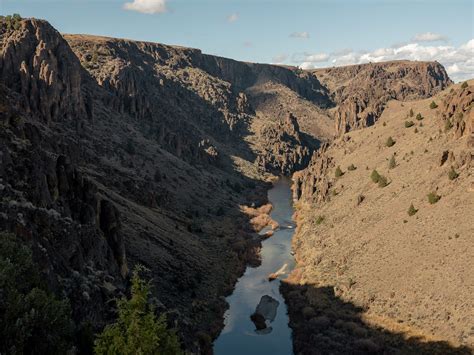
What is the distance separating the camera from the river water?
5103 centimetres

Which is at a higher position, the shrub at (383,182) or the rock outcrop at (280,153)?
the shrub at (383,182)

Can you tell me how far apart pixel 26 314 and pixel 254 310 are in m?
42.3

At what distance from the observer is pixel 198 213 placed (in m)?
97.6

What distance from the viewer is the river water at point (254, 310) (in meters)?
51.0

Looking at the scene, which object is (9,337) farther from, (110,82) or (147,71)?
(147,71)

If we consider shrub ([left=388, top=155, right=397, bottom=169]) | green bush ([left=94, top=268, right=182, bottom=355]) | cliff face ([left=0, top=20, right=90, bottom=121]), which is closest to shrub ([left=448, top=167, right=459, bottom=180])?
shrub ([left=388, top=155, right=397, bottom=169])

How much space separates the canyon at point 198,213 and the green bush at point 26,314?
2984 mm

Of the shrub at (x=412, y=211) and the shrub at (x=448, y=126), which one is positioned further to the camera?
the shrub at (x=448, y=126)

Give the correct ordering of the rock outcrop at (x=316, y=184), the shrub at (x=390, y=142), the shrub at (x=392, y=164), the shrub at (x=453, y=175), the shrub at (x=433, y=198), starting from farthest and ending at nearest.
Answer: the rock outcrop at (x=316, y=184)
the shrub at (x=390, y=142)
the shrub at (x=392, y=164)
the shrub at (x=453, y=175)
the shrub at (x=433, y=198)

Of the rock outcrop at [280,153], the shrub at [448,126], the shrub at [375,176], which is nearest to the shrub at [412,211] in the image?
the shrub at [375,176]

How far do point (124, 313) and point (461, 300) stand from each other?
3730 cm

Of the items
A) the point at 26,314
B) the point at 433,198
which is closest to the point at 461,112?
the point at 433,198

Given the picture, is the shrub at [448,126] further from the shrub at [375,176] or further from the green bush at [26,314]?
the green bush at [26,314]

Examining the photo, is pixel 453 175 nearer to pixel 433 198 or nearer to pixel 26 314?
pixel 433 198
